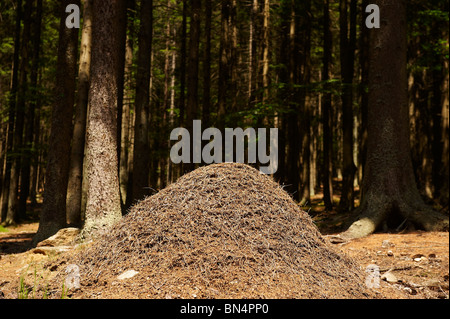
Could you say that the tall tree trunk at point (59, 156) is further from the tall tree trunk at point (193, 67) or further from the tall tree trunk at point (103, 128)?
the tall tree trunk at point (193, 67)

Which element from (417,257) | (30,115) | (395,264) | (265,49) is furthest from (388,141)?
(30,115)

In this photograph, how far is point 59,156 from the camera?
842cm

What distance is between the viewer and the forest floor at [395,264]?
4.48 m

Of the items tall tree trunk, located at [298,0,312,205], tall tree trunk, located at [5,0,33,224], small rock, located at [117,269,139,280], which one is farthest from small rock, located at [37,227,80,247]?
tall tree trunk, located at [298,0,312,205]

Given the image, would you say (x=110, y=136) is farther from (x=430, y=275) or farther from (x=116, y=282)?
(x=430, y=275)

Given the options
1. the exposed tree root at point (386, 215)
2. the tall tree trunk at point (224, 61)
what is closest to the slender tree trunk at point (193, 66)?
the tall tree trunk at point (224, 61)

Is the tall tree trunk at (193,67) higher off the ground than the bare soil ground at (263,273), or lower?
higher

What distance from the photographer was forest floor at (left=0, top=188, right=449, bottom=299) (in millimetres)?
4480

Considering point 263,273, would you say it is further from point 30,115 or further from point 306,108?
point 30,115

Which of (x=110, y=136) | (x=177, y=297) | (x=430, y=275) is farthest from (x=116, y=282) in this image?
(x=430, y=275)

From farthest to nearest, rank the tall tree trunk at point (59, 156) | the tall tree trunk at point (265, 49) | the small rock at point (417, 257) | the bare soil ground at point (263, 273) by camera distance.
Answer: the tall tree trunk at point (265, 49), the tall tree trunk at point (59, 156), the small rock at point (417, 257), the bare soil ground at point (263, 273)

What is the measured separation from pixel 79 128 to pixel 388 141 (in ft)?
A: 24.9

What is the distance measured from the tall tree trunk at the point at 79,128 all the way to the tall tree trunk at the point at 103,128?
2663 mm

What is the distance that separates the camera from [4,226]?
49.2 feet
